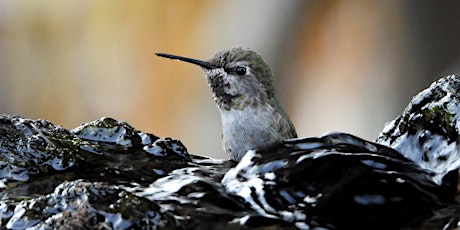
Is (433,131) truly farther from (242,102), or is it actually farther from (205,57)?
(205,57)

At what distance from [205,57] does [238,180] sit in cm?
804

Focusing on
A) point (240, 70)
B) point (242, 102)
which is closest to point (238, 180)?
point (242, 102)

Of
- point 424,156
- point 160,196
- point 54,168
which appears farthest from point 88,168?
point 424,156

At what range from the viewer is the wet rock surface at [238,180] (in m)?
2.56

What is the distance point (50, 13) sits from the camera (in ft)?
44.1

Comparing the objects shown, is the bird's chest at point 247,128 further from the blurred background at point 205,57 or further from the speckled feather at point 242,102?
the blurred background at point 205,57

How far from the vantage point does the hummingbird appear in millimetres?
4262

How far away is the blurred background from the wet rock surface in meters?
5.49

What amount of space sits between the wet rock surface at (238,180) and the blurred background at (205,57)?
549cm

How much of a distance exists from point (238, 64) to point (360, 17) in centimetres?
569

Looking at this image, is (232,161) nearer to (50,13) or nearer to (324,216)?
(324,216)

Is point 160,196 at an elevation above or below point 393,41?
below

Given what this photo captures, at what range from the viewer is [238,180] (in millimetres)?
3168

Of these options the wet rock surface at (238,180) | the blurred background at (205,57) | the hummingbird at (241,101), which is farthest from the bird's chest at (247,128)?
the blurred background at (205,57)
